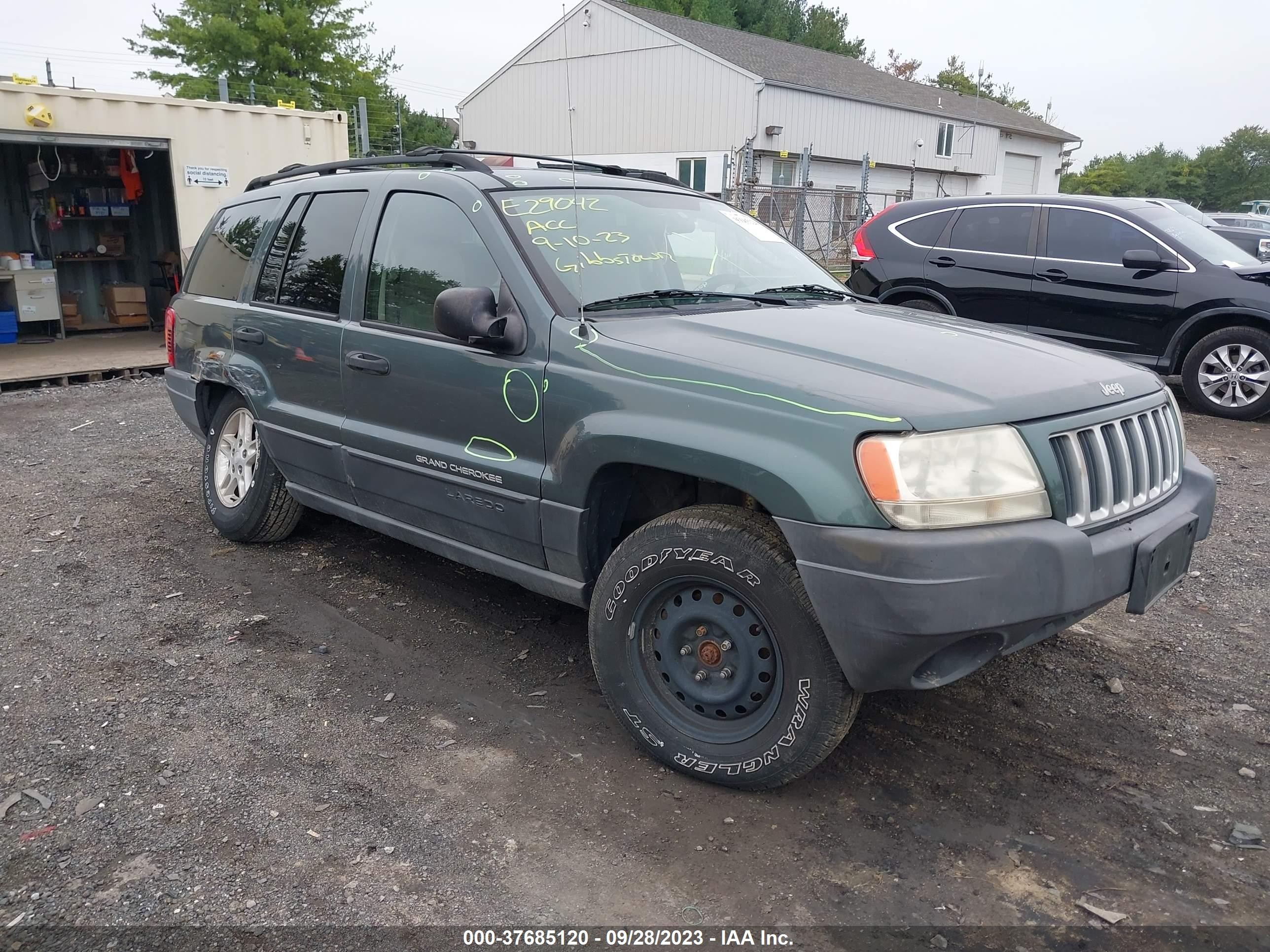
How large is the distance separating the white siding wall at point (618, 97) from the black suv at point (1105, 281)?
837 inches

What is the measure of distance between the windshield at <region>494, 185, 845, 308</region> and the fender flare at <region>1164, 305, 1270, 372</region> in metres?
5.21

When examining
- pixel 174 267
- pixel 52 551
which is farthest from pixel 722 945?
pixel 174 267

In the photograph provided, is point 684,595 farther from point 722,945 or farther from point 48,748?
point 48,748

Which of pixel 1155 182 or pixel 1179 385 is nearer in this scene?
pixel 1179 385

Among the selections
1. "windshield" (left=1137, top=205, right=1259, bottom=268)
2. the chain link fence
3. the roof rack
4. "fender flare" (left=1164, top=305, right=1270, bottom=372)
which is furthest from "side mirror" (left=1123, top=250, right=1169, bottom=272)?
the chain link fence

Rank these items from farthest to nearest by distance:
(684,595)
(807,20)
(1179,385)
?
(807,20), (1179,385), (684,595)

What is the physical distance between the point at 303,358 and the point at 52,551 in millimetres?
2079

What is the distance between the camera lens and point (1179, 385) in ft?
32.2

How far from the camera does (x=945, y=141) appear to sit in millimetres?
36281

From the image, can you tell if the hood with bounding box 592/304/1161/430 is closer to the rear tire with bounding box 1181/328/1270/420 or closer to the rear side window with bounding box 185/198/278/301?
the rear side window with bounding box 185/198/278/301

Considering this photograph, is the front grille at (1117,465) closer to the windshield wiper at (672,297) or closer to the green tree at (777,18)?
the windshield wiper at (672,297)

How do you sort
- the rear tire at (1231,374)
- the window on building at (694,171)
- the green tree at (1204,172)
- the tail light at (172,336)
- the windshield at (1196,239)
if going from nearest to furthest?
the tail light at (172,336) → the rear tire at (1231,374) → the windshield at (1196,239) → the window on building at (694,171) → the green tree at (1204,172)

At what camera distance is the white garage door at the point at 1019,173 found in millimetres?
40250

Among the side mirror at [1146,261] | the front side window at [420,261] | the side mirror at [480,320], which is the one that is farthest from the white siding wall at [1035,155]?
the side mirror at [480,320]
